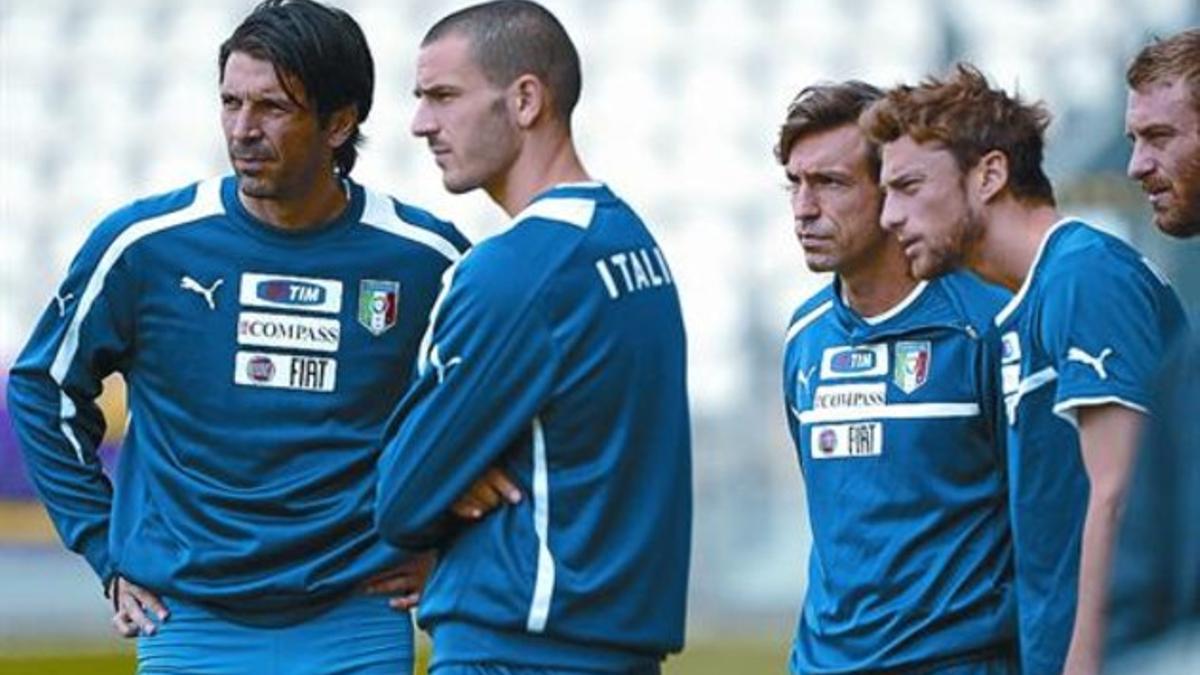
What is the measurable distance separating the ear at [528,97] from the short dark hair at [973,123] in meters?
0.80

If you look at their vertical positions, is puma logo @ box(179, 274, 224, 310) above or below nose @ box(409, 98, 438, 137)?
below

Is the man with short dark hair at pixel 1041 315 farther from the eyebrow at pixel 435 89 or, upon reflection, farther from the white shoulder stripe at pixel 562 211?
the eyebrow at pixel 435 89

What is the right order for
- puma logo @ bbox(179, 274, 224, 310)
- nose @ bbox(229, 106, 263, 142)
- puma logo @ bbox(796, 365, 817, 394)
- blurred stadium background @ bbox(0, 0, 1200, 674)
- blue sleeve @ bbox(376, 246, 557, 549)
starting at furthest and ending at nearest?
blurred stadium background @ bbox(0, 0, 1200, 674)
puma logo @ bbox(796, 365, 817, 394)
puma logo @ bbox(179, 274, 224, 310)
nose @ bbox(229, 106, 263, 142)
blue sleeve @ bbox(376, 246, 557, 549)

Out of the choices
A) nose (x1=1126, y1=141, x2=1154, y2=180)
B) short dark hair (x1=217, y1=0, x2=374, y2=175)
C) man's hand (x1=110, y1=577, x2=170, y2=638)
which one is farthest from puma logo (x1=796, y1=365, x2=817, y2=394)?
man's hand (x1=110, y1=577, x2=170, y2=638)

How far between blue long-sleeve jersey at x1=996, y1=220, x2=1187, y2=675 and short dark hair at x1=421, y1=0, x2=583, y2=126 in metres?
0.87

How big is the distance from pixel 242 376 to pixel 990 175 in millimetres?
1400

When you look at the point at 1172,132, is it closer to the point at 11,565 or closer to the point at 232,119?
the point at 232,119

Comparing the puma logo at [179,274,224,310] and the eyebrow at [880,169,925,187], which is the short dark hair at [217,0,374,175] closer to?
the puma logo at [179,274,224,310]

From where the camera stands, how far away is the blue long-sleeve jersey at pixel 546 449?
428 centimetres

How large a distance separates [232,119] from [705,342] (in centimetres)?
1352

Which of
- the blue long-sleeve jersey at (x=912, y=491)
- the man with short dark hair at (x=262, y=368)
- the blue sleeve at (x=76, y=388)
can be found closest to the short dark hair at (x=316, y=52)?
the man with short dark hair at (x=262, y=368)

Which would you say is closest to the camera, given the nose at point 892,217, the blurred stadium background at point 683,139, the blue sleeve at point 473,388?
the blue sleeve at point 473,388

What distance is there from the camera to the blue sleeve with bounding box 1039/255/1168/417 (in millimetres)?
4543

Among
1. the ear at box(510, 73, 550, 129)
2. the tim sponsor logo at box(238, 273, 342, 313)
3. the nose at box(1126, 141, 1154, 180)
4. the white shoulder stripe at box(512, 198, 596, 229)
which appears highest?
the ear at box(510, 73, 550, 129)
